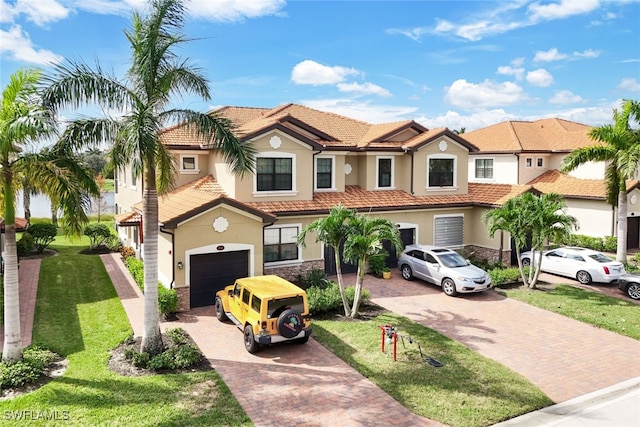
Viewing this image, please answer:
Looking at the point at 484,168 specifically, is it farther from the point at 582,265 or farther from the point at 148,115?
the point at 148,115

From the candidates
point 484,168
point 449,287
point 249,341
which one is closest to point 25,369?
point 249,341

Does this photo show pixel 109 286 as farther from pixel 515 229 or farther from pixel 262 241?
pixel 515 229

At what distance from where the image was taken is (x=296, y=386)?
35.8 feet

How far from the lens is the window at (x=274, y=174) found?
796 inches

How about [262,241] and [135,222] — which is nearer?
[262,241]

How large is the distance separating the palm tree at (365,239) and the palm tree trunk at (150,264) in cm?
611

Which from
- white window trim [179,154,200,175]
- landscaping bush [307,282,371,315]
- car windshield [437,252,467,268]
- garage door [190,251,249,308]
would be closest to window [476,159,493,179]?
car windshield [437,252,467,268]

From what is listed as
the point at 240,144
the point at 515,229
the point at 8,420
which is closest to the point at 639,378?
the point at 515,229

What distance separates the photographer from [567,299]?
1823 cm

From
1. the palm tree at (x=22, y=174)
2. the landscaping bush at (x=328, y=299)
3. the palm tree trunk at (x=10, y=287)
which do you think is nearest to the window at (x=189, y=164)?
the landscaping bush at (x=328, y=299)

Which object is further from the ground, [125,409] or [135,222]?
[135,222]

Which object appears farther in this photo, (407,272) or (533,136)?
(533,136)

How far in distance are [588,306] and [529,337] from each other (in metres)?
4.69

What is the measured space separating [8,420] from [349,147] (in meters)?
17.4
